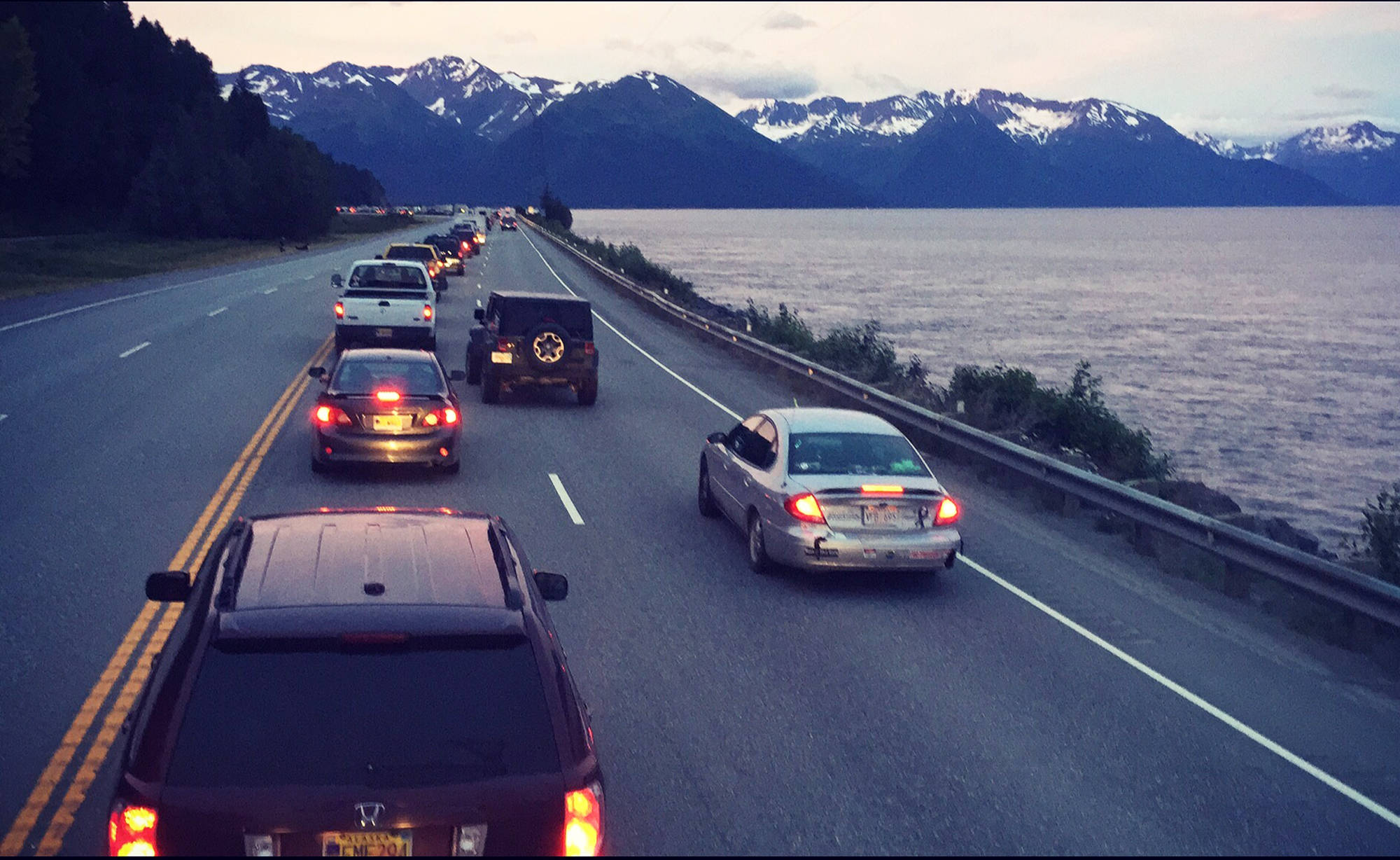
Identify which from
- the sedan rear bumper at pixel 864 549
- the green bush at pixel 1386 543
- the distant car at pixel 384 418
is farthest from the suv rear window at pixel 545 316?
the green bush at pixel 1386 543

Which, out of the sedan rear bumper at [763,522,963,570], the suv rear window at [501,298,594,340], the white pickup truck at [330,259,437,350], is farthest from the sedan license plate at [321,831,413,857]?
the white pickup truck at [330,259,437,350]

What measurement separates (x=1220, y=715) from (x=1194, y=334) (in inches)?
2016

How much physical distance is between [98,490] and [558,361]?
9020 mm

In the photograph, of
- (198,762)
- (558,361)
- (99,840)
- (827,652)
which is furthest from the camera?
(558,361)

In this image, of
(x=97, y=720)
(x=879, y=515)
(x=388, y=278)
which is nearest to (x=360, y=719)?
(x=97, y=720)

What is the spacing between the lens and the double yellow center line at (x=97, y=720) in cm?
602

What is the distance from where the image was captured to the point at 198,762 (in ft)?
12.9

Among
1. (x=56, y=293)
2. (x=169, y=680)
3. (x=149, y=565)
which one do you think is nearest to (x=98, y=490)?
(x=149, y=565)

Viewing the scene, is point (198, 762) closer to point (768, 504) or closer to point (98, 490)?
point (768, 504)

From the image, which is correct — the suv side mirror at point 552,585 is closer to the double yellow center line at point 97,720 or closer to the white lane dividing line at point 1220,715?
the double yellow center line at point 97,720

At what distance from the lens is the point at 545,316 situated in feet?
72.5

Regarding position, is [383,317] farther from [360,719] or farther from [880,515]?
[360,719]

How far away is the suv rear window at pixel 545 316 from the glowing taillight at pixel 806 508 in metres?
11.2

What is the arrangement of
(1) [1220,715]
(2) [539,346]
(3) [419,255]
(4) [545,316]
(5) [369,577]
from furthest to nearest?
(3) [419,255], (4) [545,316], (2) [539,346], (1) [1220,715], (5) [369,577]
